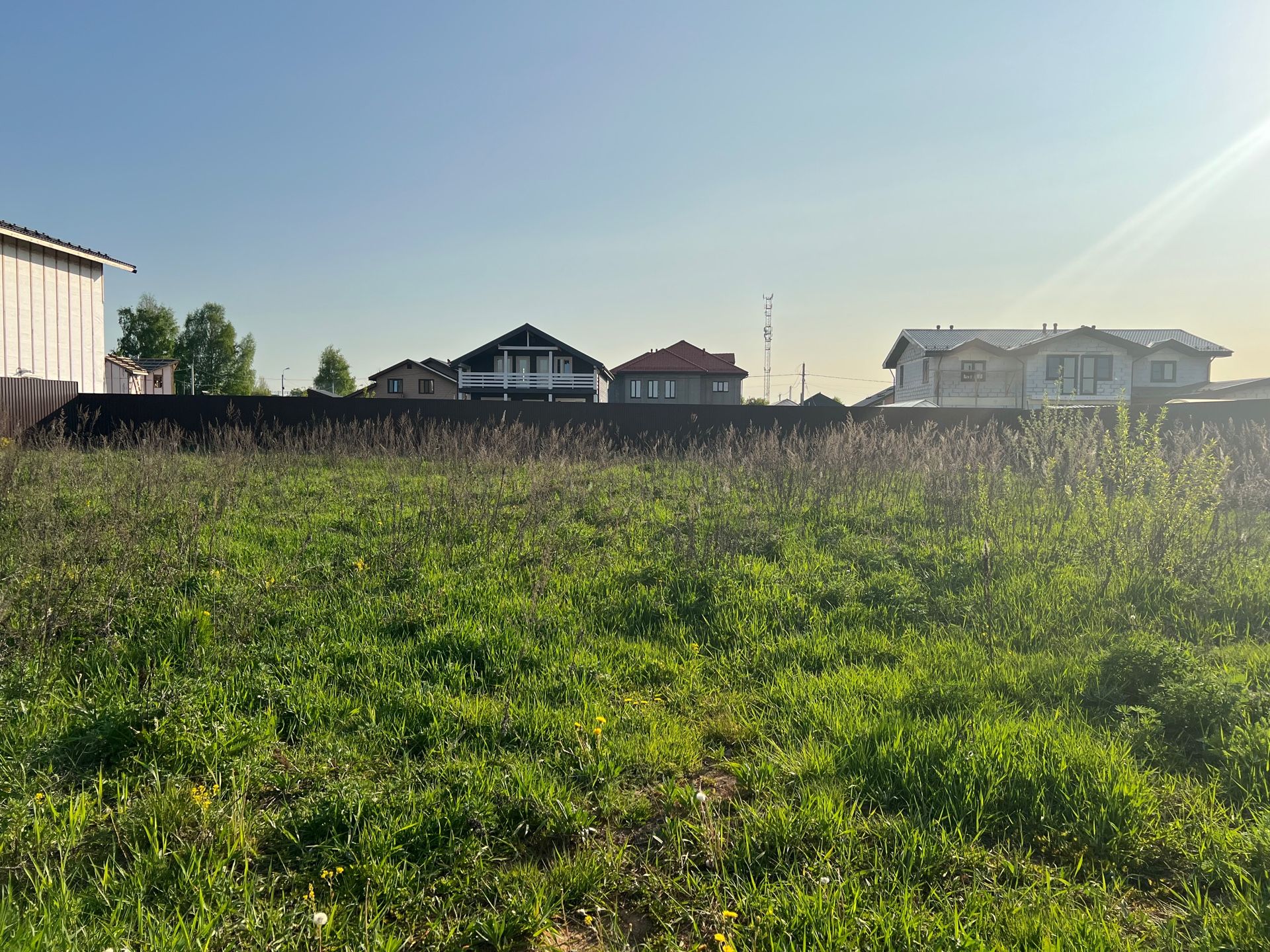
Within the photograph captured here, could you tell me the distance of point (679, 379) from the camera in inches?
2019

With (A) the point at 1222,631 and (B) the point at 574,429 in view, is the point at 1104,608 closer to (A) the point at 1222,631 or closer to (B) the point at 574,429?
(A) the point at 1222,631

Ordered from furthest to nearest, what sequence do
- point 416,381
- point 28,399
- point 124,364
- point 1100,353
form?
point 416,381 → point 124,364 → point 1100,353 → point 28,399

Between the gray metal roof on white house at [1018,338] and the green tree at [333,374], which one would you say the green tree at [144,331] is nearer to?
the green tree at [333,374]

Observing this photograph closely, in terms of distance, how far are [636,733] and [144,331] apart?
65629mm

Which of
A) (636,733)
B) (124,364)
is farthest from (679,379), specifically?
(636,733)

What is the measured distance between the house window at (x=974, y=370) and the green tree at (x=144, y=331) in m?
59.1

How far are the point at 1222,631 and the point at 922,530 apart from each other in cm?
272

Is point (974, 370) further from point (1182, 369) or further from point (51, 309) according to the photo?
point (51, 309)

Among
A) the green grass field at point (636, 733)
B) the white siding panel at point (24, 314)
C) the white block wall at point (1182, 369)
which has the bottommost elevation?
the green grass field at point (636, 733)

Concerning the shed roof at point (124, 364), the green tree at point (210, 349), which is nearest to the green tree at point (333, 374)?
the green tree at point (210, 349)

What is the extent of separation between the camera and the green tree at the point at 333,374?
2574 inches

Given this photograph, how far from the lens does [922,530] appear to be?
6758 millimetres

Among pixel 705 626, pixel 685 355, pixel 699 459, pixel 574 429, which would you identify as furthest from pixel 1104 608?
pixel 685 355

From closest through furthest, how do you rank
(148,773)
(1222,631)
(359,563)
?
(148,773) < (1222,631) < (359,563)
